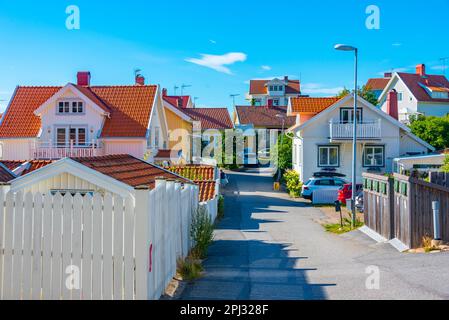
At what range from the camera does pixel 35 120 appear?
32062mm

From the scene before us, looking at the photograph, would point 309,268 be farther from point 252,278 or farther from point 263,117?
point 263,117

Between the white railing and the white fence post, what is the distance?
94.4 feet

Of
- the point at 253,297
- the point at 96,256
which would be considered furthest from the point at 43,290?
the point at 253,297

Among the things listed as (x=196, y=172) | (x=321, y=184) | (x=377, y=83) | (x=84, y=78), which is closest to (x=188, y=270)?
(x=196, y=172)

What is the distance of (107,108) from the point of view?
3238 cm

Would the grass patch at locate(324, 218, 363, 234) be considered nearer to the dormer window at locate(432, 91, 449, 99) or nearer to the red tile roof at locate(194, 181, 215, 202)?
the red tile roof at locate(194, 181, 215, 202)

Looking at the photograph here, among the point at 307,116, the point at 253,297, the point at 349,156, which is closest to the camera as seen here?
the point at 253,297

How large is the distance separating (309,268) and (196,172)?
15500 mm

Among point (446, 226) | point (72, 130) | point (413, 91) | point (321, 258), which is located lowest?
point (321, 258)

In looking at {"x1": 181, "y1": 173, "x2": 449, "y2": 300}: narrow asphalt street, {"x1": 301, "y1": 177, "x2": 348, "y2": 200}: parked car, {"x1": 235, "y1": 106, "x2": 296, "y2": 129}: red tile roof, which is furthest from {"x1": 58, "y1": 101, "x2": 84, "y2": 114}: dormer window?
{"x1": 235, "y1": 106, "x2": 296, "y2": 129}: red tile roof

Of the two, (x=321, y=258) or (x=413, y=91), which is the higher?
(x=413, y=91)

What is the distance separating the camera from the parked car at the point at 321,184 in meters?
31.1
